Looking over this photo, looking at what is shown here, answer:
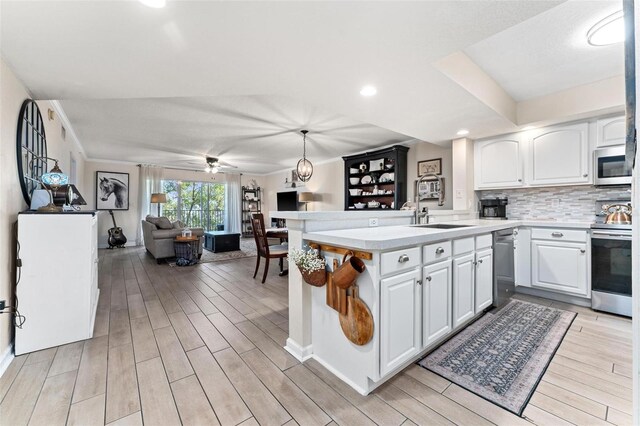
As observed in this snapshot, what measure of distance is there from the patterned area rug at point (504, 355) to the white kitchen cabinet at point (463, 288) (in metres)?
0.19

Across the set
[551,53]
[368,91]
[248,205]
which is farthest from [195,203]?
[551,53]

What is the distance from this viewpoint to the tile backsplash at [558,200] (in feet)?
10.1

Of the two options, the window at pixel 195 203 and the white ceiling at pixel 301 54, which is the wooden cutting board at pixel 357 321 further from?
the window at pixel 195 203

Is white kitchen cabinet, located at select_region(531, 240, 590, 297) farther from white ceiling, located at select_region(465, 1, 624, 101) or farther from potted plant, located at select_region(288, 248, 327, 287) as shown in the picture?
potted plant, located at select_region(288, 248, 327, 287)

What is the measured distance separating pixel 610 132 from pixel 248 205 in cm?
862

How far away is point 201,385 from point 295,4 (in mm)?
2218

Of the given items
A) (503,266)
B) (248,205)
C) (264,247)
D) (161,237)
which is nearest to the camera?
(503,266)

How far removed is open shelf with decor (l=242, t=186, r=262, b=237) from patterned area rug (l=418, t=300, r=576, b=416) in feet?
26.0

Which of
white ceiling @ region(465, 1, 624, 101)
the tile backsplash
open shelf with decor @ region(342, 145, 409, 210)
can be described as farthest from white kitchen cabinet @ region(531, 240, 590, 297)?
open shelf with decor @ region(342, 145, 409, 210)

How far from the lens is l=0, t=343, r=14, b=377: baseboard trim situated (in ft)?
5.61

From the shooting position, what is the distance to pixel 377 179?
220 inches

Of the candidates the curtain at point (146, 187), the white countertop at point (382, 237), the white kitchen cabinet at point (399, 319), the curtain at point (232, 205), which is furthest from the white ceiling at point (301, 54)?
the curtain at point (232, 205)

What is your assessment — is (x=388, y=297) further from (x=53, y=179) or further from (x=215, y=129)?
(x=215, y=129)

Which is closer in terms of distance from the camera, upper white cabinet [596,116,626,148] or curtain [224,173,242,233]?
upper white cabinet [596,116,626,148]
